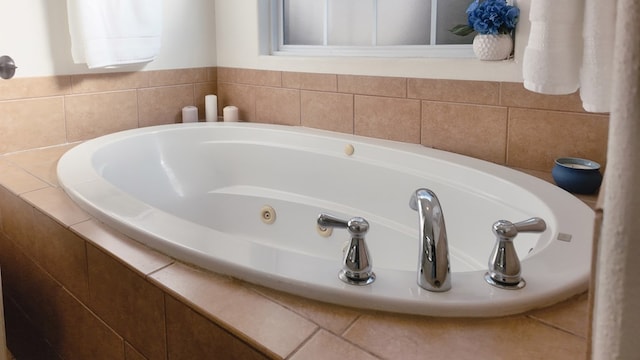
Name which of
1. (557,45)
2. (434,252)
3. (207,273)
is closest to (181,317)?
(207,273)

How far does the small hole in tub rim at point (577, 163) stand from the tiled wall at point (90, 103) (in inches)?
78.0

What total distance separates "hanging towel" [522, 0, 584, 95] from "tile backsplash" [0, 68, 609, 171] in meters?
1.11

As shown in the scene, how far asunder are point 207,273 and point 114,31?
1.66 m

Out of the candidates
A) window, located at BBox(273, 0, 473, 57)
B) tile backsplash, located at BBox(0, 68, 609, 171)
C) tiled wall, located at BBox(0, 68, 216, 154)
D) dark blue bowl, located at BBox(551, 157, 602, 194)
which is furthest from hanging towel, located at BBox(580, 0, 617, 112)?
tiled wall, located at BBox(0, 68, 216, 154)

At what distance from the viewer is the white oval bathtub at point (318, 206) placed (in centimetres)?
90

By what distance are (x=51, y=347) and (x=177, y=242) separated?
825 mm

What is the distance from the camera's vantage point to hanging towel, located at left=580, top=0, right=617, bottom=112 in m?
0.51

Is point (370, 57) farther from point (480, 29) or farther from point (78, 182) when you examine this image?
point (78, 182)

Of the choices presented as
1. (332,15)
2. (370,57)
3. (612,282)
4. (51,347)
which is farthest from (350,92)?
(612,282)

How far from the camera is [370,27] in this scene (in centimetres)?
234

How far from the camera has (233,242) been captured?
42.8 inches

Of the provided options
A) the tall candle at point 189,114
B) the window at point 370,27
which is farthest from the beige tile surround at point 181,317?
the tall candle at point 189,114

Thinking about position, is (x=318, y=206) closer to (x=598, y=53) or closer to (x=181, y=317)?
(x=181, y=317)

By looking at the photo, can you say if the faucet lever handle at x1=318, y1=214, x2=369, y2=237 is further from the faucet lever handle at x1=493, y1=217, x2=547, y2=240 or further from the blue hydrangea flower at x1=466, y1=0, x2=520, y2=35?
the blue hydrangea flower at x1=466, y1=0, x2=520, y2=35
